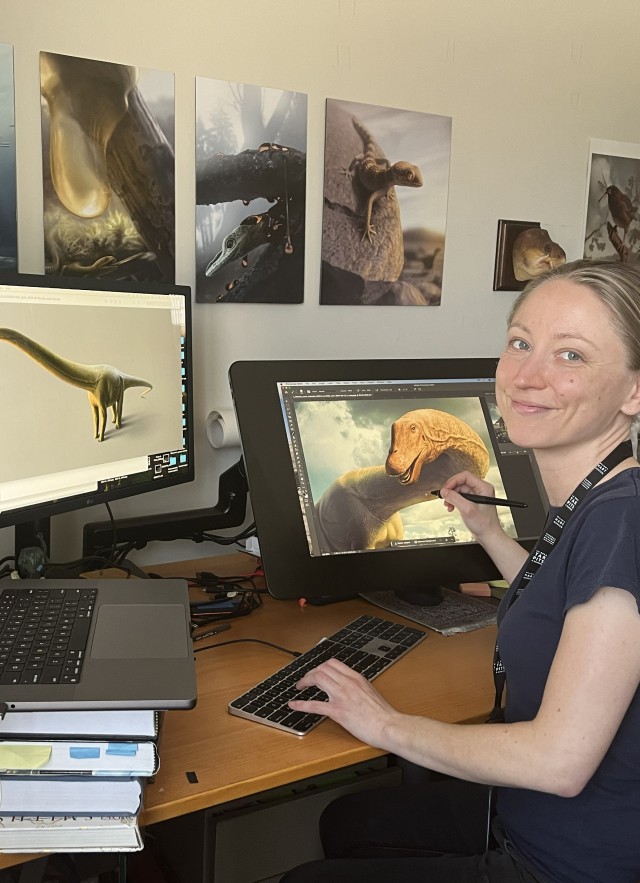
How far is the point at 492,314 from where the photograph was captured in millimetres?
2139

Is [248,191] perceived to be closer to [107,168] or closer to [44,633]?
[107,168]

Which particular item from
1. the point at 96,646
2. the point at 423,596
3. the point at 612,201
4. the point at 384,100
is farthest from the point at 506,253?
Answer: the point at 96,646

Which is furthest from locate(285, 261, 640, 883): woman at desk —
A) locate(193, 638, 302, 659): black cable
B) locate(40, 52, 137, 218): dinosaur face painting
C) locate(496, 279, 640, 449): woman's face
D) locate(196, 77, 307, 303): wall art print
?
locate(40, 52, 137, 218): dinosaur face painting

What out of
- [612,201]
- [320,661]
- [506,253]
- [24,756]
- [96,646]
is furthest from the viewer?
[612,201]

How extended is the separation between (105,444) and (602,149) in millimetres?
1507

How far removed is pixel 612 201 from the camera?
224cm

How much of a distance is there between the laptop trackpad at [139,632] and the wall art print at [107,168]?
65 centimetres

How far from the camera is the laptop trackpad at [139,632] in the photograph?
108 cm

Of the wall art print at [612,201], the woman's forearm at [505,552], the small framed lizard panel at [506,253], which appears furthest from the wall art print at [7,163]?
the wall art print at [612,201]

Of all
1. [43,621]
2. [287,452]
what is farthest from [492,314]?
[43,621]

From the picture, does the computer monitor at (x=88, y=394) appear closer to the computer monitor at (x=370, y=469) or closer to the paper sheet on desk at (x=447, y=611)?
the computer monitor at (x=370, y=469)

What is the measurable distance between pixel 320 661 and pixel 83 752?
0.47 meters

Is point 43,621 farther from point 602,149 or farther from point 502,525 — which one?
point 602,149

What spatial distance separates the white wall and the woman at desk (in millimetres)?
704
